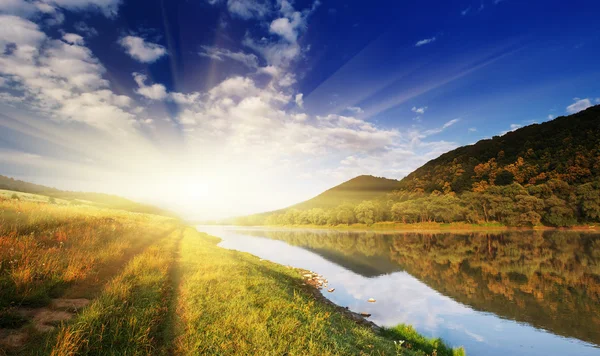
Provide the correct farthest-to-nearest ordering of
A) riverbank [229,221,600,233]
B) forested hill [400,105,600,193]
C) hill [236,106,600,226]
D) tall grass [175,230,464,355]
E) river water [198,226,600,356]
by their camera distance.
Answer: forested hill [400,105,600,193] → hill [236,106,600,226] → riverbank [229,221,600,233] → river water [198,226,600,356] → tall grass [175,230,464,355]

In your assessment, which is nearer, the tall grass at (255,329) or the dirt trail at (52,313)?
the dirt trail at (52,313)

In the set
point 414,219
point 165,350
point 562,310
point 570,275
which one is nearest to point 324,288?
point 562,310

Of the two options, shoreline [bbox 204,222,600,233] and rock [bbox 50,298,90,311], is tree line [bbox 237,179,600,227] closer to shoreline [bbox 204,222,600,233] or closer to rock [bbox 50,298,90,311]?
shoreline [bbox 204,222,600,233]

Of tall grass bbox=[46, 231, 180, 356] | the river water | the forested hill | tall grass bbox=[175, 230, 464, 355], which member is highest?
the forested hill

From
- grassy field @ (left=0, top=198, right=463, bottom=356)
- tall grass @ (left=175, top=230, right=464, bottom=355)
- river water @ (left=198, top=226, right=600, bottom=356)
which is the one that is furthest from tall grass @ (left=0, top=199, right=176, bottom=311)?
river water @ (left=198, top=226, right=600, bottom=356)

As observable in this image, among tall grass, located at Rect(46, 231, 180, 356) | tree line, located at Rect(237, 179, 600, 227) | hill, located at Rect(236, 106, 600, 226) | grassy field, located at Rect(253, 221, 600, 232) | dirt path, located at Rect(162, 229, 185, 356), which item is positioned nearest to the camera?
tall grass, located at Rect(46, 231, 180, 356)

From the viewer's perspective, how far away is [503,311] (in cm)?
2192

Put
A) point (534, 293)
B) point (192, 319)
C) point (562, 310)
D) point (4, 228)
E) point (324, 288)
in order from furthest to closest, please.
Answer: point (324, 288), point (534, 293), point (562, 310), point (4, 228), point (192, 319)

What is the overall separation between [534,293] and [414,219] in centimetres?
11557

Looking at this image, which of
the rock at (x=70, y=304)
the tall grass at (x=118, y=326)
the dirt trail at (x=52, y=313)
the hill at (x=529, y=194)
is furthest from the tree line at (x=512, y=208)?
the rock at (x=70, y=304)

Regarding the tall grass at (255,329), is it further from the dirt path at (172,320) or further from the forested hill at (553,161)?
the forested hill at (553,161)

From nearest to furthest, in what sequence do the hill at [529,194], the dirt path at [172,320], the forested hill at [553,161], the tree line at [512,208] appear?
the dirt path at [172,320], the tree line at [512,208], the hill at [529,194], the forested hill at [553,161]

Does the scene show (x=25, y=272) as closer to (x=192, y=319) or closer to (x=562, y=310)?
(x=192, y=319)

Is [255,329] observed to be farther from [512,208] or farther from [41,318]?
[512,208]
